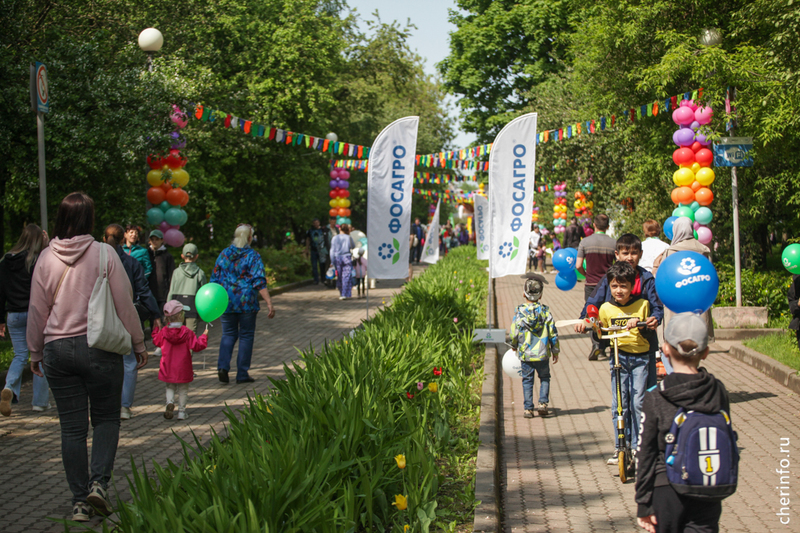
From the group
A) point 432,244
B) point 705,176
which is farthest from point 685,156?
point 432,244

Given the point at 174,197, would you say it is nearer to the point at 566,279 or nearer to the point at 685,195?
the point at 566,279

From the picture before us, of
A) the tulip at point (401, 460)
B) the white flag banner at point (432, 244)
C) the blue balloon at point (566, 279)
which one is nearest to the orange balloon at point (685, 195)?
the blue balloon at point (566, 279)

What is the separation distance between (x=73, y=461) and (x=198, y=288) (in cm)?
454

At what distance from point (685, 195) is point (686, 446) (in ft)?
36.6

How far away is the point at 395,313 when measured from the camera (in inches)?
361

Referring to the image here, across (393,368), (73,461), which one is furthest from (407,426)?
(73,461)

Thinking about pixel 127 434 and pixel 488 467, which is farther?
pixel 127 434

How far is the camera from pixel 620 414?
5359 millimetres

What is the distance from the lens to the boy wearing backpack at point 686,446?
306 cm

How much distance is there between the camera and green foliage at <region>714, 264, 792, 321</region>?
12.8 metres

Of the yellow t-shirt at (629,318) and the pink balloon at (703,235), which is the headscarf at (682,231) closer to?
the yellow t-shirt at (629,318)

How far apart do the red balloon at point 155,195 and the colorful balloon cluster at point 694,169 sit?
9.02 m

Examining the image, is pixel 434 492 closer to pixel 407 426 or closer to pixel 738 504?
pixel 407 426

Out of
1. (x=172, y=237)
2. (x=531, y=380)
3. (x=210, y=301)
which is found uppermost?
(x=172, y=237)
